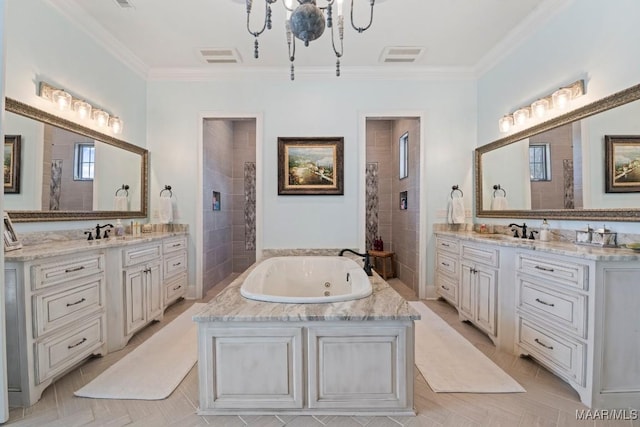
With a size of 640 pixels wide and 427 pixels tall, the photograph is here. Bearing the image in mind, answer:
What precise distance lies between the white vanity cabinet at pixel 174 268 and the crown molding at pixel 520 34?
4080mm

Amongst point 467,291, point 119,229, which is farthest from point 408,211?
point 119,229

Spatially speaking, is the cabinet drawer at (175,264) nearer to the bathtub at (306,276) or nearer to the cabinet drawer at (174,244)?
the cabinet drawer at (174,244)

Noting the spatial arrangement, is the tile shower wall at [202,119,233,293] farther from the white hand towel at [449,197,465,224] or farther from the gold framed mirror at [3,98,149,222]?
the white hand towel at [449,197,465,224]

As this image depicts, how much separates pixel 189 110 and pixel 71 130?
4.34 feet

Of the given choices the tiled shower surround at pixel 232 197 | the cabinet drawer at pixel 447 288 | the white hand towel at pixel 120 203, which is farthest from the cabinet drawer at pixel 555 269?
the white hand towel at pixel 120 203

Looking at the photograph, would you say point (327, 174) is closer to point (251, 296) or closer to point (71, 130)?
point (251, 296)

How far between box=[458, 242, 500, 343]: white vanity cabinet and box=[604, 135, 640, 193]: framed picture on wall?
2.79ft

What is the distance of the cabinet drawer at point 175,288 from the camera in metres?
3.08

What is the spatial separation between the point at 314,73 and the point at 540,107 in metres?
2.37

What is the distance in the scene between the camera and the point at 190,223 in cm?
360

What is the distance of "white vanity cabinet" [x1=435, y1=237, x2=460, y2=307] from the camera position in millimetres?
3068

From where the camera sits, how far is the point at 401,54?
128 inches

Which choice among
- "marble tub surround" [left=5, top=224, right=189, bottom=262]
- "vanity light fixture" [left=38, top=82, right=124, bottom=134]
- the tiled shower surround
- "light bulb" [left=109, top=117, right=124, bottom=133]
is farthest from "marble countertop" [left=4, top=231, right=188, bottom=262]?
the tiled shower surround

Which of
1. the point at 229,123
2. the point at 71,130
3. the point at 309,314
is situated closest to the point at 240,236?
the point at 229,123
